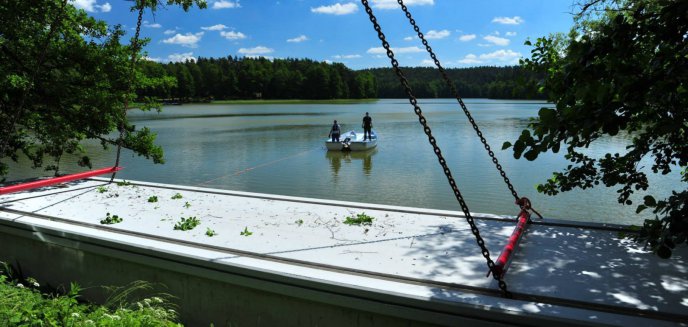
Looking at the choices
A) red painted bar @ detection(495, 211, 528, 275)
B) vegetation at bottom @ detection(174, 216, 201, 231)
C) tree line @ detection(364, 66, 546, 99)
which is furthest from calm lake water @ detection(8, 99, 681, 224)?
tree line @ detection(364, 66, 546, 99)

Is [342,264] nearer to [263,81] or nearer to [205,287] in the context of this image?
[205,287]

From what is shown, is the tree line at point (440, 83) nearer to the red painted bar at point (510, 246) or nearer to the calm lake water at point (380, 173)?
the calm lake water at point (380, 173)

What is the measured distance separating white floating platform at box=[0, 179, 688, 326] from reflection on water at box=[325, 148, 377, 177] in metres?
11.2

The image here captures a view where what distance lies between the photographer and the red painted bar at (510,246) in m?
3.83

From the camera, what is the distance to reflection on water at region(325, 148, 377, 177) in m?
18.6

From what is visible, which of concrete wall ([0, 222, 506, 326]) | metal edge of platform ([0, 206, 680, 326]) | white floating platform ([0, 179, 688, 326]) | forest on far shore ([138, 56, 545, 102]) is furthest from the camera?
forest on far shore ([138, 56, 545, 102])

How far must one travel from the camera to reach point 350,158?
21.6m

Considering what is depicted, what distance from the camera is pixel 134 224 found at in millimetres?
5938

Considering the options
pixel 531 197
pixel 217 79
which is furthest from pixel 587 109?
pixel 217 79

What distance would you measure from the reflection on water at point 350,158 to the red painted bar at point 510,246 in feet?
39.0

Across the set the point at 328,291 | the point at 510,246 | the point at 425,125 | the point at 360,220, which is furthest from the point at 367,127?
the point at 328,291

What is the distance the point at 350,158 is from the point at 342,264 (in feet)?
56.8

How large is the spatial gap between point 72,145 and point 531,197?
12.1 meters

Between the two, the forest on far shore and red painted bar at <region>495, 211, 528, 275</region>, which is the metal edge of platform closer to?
red painted bar at <region>495, 211, 528, 275</region>
